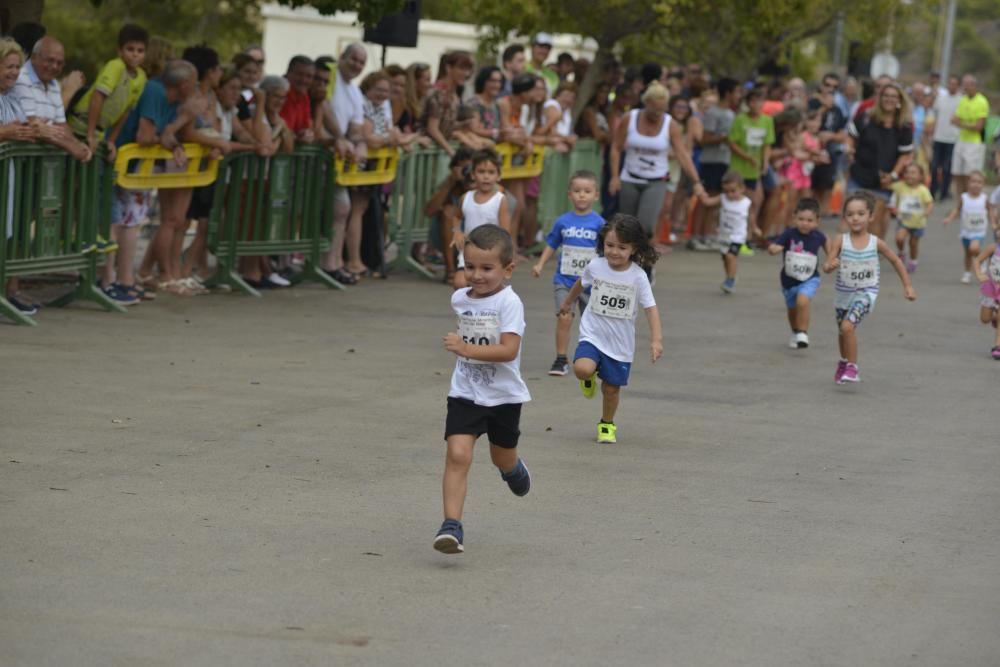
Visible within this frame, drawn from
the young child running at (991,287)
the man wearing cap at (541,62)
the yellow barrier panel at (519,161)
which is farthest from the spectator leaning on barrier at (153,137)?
the man wearing cap at (541,62)

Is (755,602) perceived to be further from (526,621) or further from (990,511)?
(990,511)

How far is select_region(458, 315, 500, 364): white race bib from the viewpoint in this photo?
6918 mm

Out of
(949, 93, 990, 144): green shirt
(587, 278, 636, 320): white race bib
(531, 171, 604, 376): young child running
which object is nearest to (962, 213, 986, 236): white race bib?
(531, 171, 604, 376): young child running

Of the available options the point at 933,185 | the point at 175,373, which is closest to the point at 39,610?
the point at 175,373

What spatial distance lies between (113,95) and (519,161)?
586cm

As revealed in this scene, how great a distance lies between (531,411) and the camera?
10.2 m

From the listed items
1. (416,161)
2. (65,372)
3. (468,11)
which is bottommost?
(65,372)

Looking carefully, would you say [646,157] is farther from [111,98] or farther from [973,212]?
[111,98]

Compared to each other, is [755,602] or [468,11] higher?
[468,11]

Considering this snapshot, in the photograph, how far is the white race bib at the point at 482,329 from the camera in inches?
272

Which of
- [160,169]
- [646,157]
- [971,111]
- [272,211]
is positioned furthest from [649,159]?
[971,111]

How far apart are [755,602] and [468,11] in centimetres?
1743

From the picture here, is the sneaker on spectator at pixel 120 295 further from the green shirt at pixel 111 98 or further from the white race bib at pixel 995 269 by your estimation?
the white race bib at pixel 995 269

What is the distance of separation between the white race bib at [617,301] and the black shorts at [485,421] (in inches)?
97.5
